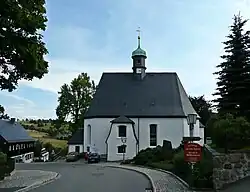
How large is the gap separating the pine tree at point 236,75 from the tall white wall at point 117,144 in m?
26.4

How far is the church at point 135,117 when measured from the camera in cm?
5494

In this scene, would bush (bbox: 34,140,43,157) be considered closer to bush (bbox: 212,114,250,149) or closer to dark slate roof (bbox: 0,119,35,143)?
dark slate roof (bbox: 0,119,35,143)

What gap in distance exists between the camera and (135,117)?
5772cm

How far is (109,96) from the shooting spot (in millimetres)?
60219

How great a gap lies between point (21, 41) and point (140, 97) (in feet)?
154

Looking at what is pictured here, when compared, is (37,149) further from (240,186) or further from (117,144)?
(240,186)

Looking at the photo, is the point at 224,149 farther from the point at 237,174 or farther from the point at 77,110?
the point at 77,110

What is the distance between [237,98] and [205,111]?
39.9m

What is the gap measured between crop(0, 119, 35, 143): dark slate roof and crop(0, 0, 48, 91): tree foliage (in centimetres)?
4393

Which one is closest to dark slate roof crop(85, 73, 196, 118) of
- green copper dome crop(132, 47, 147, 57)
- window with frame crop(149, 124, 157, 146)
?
window with frame crop(149, 124, 157, 146)

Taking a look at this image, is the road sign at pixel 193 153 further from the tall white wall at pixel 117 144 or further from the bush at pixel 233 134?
the tall white wall at pixel 117 144

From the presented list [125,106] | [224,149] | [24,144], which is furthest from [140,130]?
[224,149]

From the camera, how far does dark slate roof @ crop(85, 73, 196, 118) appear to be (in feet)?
190

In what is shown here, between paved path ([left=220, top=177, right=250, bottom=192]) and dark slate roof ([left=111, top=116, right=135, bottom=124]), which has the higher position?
dark slate roof ([left=111, top=116, right=135, bottom=124])
